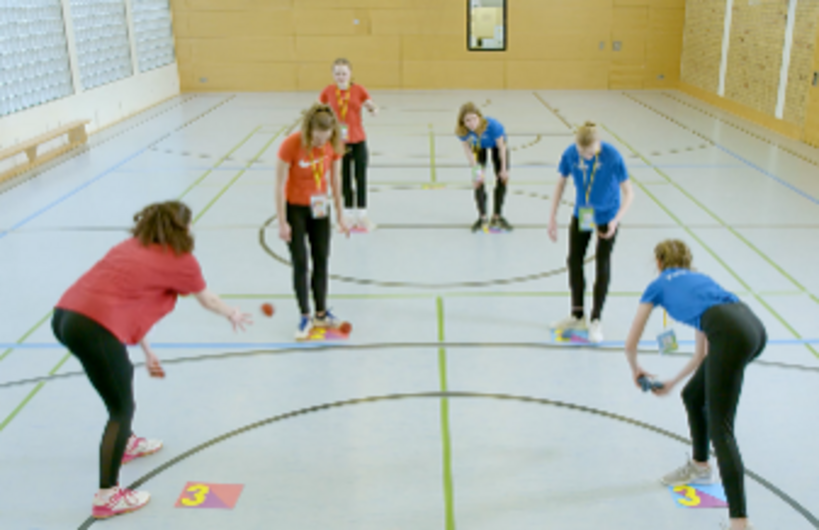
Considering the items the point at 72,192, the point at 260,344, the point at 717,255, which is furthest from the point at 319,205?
the point at 72,192

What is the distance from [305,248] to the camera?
16.9ft

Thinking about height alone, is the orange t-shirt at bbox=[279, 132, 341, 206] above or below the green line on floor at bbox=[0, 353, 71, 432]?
above

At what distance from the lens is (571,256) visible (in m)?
5.14

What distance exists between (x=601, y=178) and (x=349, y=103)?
122 inches

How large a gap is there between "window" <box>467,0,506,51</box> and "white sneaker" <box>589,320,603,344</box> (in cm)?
1398

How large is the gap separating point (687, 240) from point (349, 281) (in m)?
3.40

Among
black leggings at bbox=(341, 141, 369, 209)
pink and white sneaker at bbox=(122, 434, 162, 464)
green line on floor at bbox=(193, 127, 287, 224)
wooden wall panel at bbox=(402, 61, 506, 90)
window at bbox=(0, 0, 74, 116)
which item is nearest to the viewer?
pink and white sneaker at bbox=(122, 434, 162, 464)

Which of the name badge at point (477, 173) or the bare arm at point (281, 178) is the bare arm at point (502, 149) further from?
the bare arm at point (281, 178)

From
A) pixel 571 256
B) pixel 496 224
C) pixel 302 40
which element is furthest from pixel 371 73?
pixel 571 256

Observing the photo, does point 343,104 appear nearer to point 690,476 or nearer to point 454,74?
point 690,476

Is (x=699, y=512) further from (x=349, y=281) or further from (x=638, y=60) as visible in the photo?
(x=638, y=60)

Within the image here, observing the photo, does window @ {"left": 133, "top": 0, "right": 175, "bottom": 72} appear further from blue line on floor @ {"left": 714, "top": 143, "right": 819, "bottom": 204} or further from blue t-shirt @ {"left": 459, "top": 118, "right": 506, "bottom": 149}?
blue line on floor @ {"left": 714, "top": 143, "right": 819, "bottom": 204}

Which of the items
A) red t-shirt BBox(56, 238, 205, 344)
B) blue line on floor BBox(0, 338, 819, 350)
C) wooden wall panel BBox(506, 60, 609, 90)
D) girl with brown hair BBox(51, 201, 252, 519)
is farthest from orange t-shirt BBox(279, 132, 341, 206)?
wooden wall panel BBox(506, 60, 609, 90)

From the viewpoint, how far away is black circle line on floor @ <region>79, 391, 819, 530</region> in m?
3.53
